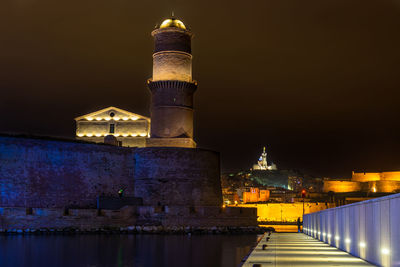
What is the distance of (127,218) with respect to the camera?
26.4 metres

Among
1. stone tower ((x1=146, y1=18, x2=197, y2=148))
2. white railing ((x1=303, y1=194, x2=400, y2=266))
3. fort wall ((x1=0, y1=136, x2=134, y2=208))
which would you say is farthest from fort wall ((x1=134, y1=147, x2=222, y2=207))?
white railing ((x1=303, y1=194, x2=400, y2=266))

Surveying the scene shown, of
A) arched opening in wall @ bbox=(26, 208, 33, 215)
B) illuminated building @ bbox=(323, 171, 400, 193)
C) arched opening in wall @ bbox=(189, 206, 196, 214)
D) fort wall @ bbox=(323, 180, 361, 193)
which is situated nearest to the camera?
arched opening in wall @ bbox=(26, 208, 33, 215)

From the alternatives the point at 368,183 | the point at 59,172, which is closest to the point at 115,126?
the point at 59,172

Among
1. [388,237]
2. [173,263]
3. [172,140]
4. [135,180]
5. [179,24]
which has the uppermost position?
[179,24]

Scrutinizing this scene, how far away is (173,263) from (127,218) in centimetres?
1261

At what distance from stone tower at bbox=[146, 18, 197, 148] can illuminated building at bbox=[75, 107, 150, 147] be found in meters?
5.98

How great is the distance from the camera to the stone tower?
116ft

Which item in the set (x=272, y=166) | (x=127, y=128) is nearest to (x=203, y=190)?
(x=127, y=128)

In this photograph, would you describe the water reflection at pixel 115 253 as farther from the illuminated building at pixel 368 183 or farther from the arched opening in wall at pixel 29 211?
the illuminated building at pixel 368 183

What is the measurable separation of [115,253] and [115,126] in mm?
26610

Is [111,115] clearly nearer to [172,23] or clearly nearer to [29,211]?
[172,23]

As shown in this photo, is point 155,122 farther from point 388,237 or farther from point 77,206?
point 388,237

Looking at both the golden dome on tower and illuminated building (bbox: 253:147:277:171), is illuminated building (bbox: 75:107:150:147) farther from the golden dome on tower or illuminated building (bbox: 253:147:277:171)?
illuminated building (bbox: 253:147:277:171)

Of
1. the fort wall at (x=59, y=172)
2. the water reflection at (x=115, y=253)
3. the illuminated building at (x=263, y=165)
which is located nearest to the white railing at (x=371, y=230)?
the water reflection at (x=115, y=253)
